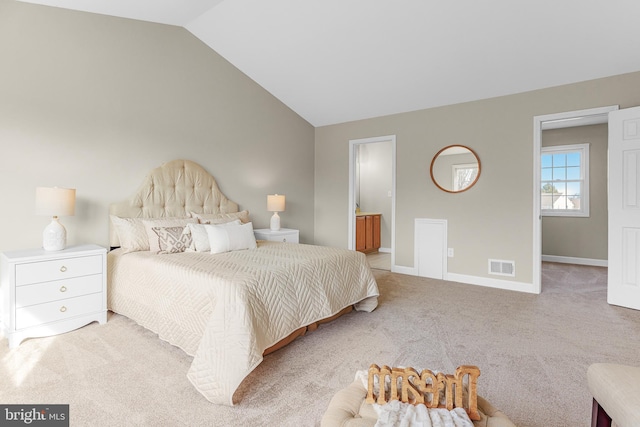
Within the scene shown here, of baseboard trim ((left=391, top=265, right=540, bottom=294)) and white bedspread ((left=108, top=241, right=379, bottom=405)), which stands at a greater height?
white bedspread ((left=108, top=241, right=379, bottom=405))

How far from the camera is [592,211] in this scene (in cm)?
568

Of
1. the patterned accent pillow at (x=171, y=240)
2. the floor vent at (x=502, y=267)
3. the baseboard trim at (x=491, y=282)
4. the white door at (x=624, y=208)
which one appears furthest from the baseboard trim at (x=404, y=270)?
the patterned accent pillow at (x=171, y=240)

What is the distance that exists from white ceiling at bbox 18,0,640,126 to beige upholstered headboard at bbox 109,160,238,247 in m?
1.58

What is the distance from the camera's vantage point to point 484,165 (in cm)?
424

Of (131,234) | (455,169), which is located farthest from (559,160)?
(131,234)

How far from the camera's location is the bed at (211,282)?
1.89 meters

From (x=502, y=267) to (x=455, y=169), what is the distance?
4.44ft

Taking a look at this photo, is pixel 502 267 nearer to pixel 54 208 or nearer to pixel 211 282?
pixel 211 282

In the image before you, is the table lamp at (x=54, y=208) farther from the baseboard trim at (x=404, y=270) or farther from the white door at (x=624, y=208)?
the white door at (x=624, y=208)

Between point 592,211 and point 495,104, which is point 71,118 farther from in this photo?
point 592,211

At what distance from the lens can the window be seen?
575 cm

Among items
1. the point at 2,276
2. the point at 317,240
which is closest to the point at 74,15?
the point at 2,276

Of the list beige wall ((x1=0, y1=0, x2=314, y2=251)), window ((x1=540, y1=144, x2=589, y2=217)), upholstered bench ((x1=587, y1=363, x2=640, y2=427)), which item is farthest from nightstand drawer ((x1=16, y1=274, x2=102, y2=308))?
window ((x1=540, y1=144, x2=589, y2=217))

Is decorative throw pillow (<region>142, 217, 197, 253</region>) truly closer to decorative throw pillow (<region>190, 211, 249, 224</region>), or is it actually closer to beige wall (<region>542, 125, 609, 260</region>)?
decorative throw pillow (<region>190, 211, 249, 224</region>)
